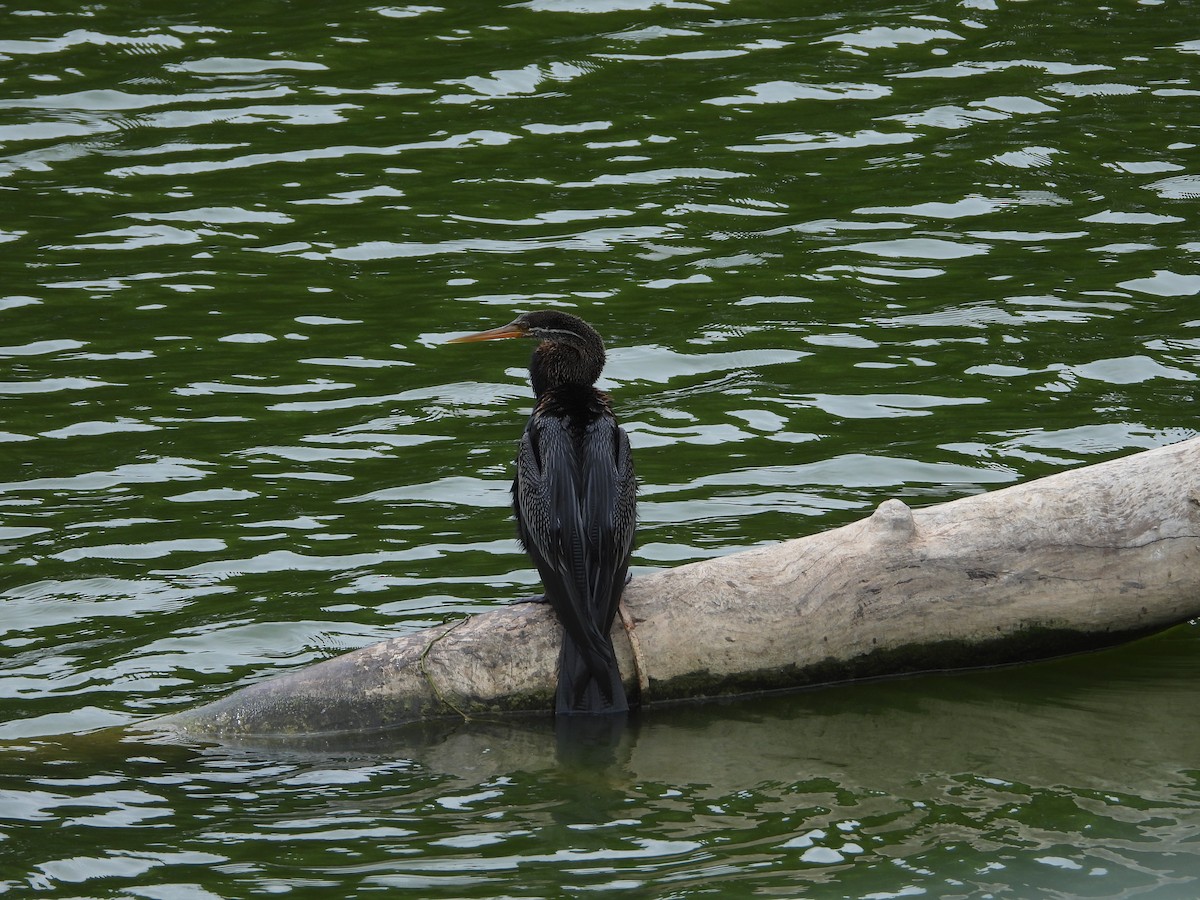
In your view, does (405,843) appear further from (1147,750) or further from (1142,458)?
(1142,458)

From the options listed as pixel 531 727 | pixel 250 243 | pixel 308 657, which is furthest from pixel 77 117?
pixel 531 727

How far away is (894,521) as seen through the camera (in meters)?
6.22

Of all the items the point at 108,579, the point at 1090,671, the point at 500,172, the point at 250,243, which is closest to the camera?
the point at 1090,671

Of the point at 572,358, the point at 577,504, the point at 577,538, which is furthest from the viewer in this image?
the point at 572,358

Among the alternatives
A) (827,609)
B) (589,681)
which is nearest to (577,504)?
(589,681)

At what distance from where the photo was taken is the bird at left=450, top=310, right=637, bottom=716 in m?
6.16

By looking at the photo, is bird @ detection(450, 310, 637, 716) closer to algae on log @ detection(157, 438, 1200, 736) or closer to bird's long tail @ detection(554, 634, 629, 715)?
bird's long tail @ detection(554, 634, 629, 715)

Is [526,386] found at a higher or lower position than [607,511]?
lower

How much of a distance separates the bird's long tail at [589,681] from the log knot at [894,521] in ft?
3.33

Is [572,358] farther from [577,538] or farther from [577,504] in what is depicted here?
[577,538]

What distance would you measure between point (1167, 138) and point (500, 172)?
15.1 ft

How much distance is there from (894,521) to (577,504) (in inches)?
43.9

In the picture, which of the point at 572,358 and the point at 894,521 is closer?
the point at 894,521

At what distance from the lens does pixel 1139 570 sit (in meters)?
6.28
